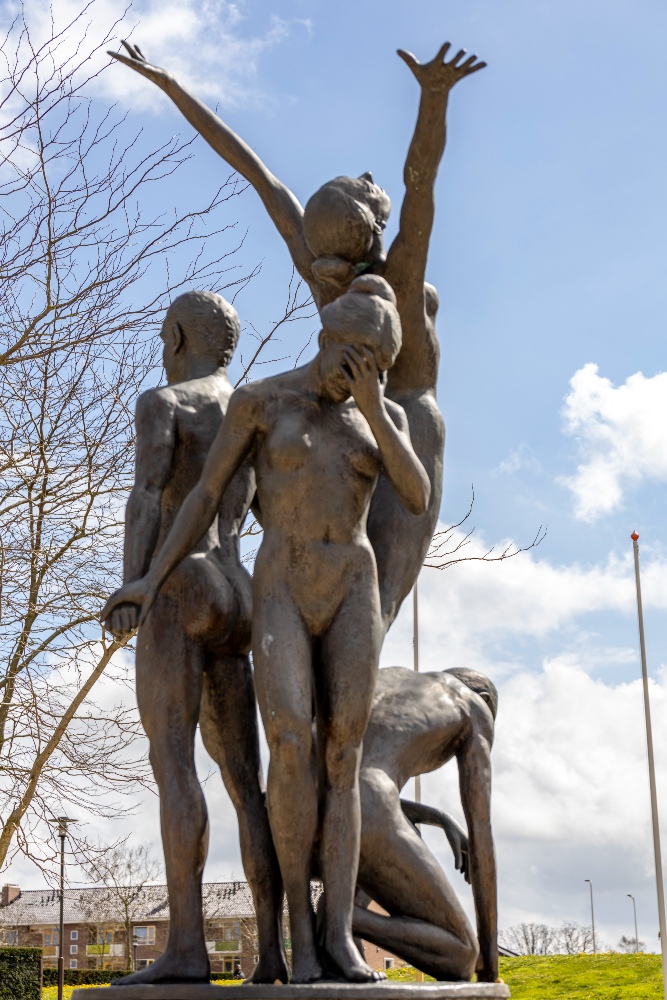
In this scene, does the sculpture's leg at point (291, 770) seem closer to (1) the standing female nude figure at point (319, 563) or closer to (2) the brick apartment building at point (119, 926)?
(1) the standing female nude figure at point (319, 563)

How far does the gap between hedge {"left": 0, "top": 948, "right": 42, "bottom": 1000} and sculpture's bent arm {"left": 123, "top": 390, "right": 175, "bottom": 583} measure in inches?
694

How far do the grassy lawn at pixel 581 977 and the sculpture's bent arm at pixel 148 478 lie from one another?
40.4ft

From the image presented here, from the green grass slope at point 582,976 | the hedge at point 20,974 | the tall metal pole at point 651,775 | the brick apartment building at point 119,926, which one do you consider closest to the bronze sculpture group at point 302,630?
the green grass slope at point 582,976

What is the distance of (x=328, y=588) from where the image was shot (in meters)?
4.83

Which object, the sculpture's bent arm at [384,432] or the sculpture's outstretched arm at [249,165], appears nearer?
the sculpture's bent arm at [384,432]

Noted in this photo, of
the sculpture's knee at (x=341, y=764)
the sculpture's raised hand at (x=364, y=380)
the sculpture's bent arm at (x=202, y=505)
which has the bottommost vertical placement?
the sculpture's knee at (x=341, y=764)

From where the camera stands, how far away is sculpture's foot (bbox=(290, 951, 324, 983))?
444 cm

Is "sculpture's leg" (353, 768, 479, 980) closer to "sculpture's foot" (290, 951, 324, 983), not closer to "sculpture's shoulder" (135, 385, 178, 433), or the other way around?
"sculpture's foot" (290, 951, 324, 983)

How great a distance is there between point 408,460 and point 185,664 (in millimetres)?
1144

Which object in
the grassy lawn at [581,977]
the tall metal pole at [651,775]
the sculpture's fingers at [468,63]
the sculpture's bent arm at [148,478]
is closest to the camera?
the sculpture's bent arm at [148,478]

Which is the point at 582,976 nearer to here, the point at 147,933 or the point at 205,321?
the point at 205,321

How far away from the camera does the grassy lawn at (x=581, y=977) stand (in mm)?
16781

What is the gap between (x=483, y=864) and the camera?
5520mm

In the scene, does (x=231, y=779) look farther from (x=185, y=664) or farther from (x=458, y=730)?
(x=458, y=730)
